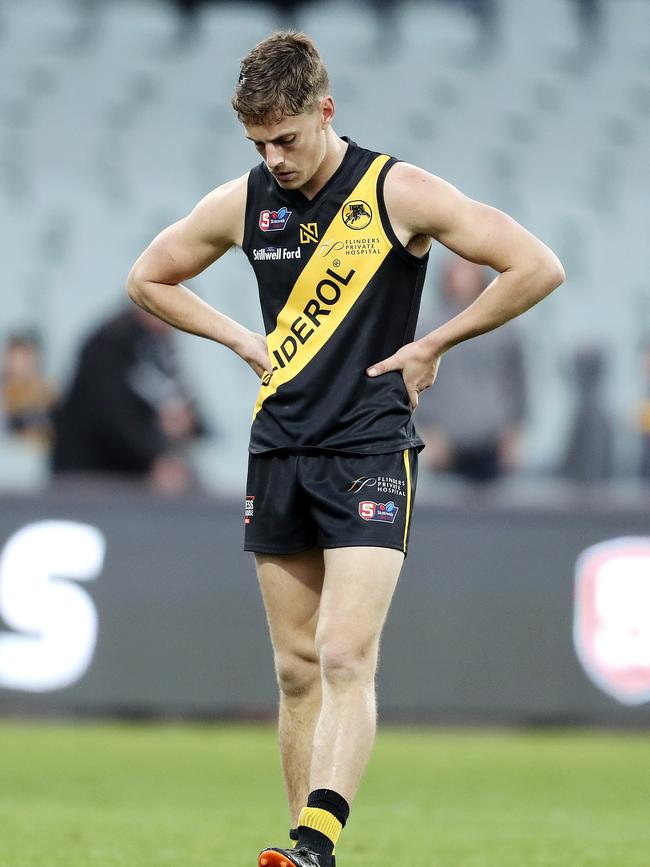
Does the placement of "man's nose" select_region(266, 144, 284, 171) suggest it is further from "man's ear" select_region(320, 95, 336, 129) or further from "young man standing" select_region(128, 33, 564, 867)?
"man's ear" select_region(320, 95, 336, 129)

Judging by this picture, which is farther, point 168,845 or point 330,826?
point 168,845

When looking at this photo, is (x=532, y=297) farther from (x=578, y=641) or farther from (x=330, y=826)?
(x=578, y=641)

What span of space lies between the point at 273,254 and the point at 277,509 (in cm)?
79

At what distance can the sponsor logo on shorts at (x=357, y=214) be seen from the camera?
512cm

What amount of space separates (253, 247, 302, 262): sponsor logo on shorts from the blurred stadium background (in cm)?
214

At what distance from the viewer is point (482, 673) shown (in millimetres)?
9938

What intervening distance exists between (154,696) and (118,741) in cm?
52

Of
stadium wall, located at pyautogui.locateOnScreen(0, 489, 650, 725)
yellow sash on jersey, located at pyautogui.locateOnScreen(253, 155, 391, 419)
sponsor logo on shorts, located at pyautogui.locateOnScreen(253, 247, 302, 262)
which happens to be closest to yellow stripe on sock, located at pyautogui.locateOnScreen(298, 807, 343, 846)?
yellow sash on jersey, located at pyautogui.locateOnScreen(253, 155, 391, 419)

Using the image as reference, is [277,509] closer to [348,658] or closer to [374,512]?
[374,512]

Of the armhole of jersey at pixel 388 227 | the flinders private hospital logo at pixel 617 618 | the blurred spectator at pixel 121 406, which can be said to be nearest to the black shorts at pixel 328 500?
the armhole of jersey at pixel 388 227

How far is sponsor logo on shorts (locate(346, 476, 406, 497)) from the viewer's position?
5090 millimetres

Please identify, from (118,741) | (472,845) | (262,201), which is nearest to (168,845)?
(472,845)

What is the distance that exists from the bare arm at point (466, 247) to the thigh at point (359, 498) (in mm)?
281

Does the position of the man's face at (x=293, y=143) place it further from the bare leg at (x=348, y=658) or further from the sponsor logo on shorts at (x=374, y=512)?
the bare leg at (x=348, y=658)
